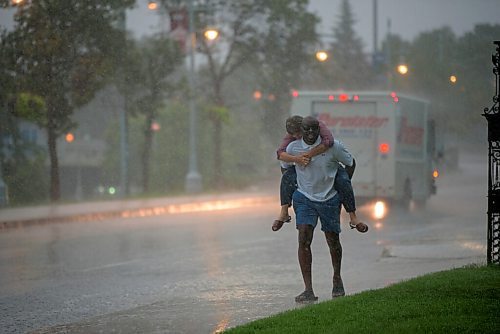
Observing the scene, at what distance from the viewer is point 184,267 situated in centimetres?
1473

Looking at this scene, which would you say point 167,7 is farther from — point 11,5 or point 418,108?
point 418,108

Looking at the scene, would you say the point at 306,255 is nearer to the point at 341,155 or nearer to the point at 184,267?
the point at 341,155

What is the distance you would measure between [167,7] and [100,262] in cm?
2925

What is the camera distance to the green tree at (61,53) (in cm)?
3112

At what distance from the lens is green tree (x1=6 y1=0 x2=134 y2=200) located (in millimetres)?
31125

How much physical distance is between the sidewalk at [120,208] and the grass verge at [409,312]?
50.0 feet

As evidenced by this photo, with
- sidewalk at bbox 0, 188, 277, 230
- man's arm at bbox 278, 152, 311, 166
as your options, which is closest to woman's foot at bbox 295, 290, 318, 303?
man's arm at bbox 278, 152, 311, 166

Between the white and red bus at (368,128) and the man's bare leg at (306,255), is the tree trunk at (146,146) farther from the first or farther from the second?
the man's bare leg at (306,255)

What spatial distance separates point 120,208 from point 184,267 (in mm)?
14540

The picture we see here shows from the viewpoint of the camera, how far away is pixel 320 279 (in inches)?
508

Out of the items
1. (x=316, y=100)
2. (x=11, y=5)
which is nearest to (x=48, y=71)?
(x=11, y=5)

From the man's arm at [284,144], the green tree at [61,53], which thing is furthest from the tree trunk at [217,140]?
the man's arm at [284,144]

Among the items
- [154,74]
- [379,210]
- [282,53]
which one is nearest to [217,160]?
[282,53]

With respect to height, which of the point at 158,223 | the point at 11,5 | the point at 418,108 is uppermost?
the point at 11,5
